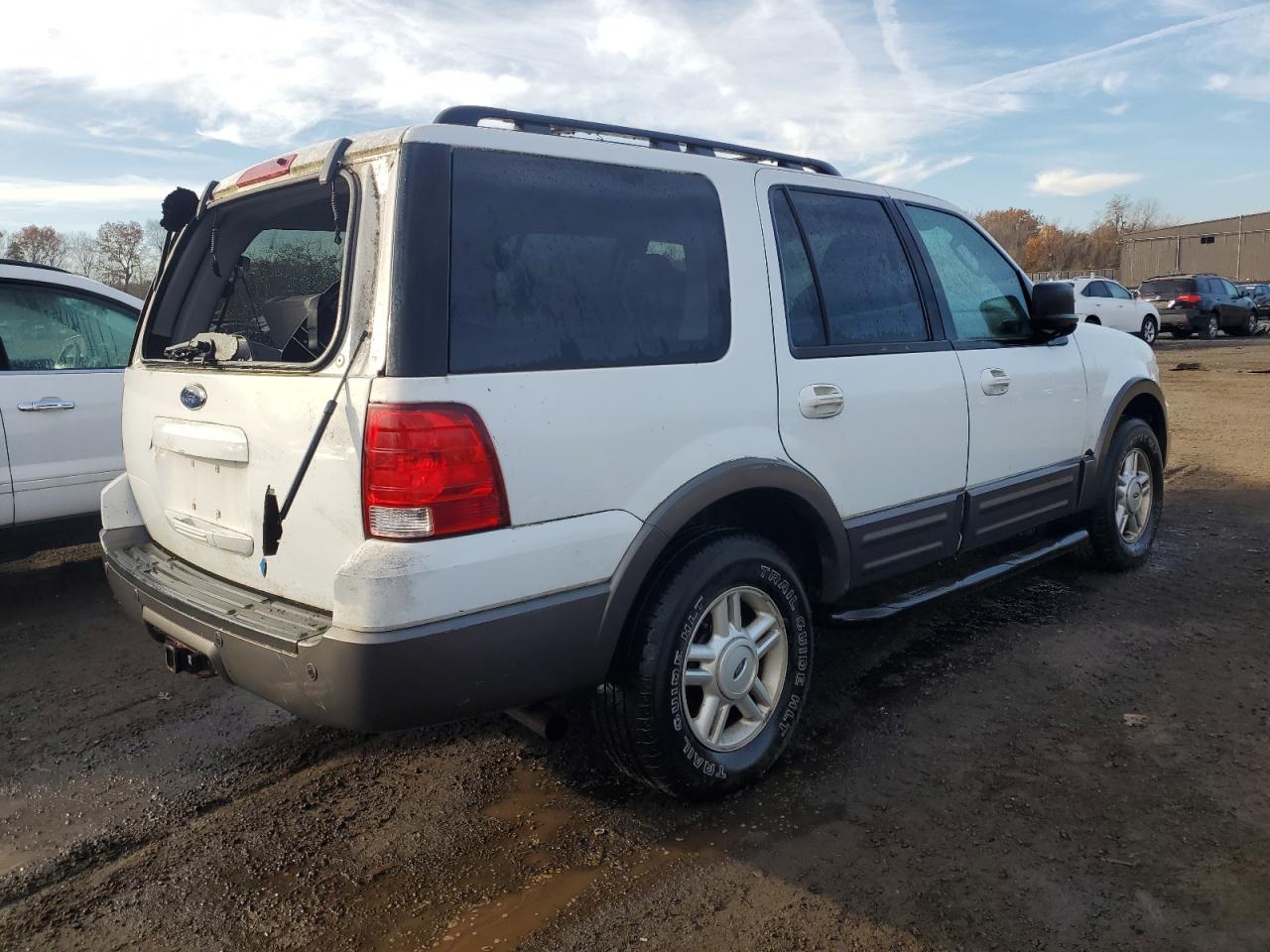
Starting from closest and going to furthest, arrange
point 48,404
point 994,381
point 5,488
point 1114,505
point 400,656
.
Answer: point 400,656 → point 994,381 → point 5,488 → point 48,404 → point 1114,505

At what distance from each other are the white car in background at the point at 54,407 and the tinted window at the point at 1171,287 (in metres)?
26.6

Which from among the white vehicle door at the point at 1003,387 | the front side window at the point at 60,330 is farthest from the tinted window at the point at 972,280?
the front side window at the point at 60,330

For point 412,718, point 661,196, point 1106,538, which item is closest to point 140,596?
point 412,718

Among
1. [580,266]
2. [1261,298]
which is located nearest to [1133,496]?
[580,266]

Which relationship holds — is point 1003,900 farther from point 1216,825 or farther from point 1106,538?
point 1106,538

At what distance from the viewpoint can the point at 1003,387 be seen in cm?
404

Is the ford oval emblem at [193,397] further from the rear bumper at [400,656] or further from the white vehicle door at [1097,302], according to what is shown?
the white vehicle door at [1097,302]

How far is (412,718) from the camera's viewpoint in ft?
7.68

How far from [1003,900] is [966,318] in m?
2.41

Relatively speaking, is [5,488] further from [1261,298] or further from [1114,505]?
[1261,298]

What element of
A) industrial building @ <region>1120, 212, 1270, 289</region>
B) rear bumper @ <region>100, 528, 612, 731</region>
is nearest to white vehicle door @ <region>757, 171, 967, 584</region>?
rear bumper @ <region>100, 528, 612, 731</region>

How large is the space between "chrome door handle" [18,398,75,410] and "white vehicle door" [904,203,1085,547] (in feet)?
13.9

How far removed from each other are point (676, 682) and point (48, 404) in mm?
3875

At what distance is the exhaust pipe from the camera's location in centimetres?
266
